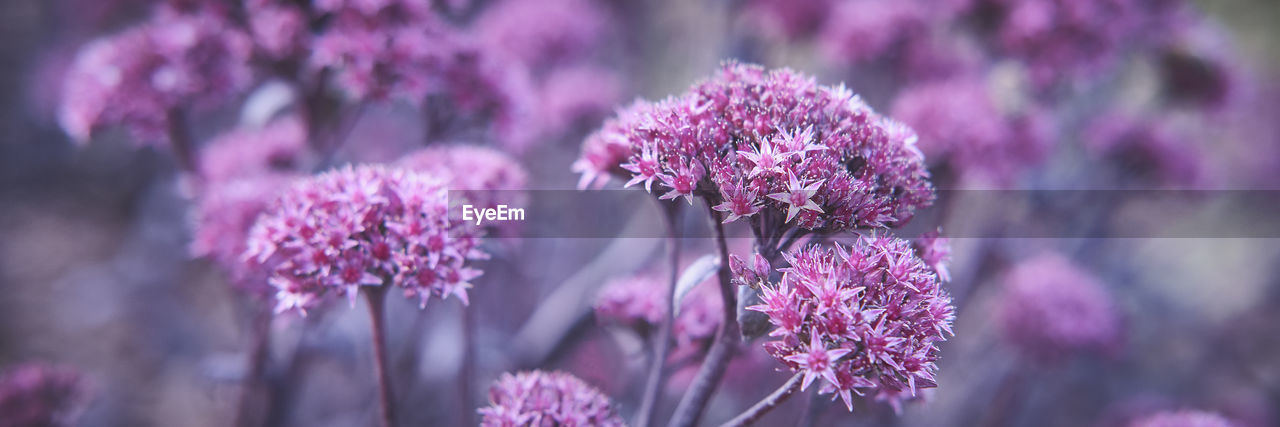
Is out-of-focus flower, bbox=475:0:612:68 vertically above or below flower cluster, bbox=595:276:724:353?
above

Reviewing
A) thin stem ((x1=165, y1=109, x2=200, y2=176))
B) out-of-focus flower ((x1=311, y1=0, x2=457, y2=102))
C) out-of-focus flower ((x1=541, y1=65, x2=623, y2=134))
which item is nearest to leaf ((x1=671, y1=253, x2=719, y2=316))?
out-of-focus flower ((x1=311, y1=0, x2=457, y2=102))

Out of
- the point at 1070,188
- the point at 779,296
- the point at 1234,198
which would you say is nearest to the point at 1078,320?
the point at 1070,188

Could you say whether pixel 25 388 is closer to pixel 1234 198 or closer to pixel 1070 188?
pixel 1070 188

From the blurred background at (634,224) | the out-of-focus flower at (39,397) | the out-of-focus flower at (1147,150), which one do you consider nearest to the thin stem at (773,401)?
the blurred background at (634,224)

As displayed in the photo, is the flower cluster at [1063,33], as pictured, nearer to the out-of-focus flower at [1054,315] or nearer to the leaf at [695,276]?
the out-of-focus flower at [1054,315]

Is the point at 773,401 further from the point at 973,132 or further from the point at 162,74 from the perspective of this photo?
the point at 162,74

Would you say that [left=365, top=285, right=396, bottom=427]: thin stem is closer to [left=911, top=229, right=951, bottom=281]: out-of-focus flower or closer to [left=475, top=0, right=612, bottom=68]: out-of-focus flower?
[left=911, top=229, right=951, bottom=281]: out-of-focus flower

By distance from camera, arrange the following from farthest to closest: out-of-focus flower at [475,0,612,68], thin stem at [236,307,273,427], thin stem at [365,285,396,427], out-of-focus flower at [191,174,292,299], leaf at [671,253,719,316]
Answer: out-of-focus flower at [475,0,612,68], thin stem at [236,307,273,427], out-of-focus flower at [191,174,292,299], thin stem at [365,285,396,427], leaf at [671,253,719,316]

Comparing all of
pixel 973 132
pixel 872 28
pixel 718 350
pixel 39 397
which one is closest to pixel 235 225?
pixel 39 397
